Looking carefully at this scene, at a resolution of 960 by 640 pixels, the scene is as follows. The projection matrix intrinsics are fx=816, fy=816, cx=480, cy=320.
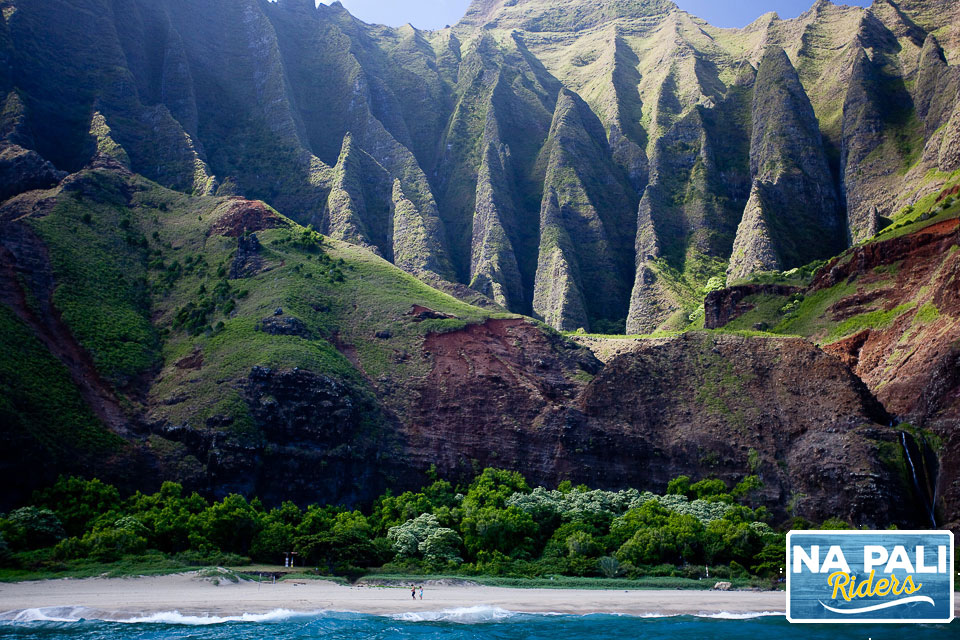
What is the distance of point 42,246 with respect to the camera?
94.5m

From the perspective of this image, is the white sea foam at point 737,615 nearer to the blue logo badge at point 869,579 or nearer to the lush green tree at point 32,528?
the blue logo badge at point 869,579

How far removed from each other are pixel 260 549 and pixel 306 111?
130 meters

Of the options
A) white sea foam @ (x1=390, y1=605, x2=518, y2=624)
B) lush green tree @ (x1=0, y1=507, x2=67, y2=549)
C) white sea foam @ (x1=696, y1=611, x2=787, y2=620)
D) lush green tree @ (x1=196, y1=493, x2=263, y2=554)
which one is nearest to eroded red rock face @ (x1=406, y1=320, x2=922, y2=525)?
white sea foam @ (x1=696, y1=611, x2=787, y2=620)

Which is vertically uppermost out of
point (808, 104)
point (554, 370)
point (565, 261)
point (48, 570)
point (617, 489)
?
point (808, 104)

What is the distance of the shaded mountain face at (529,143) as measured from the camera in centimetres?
13375

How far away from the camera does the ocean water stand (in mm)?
48281

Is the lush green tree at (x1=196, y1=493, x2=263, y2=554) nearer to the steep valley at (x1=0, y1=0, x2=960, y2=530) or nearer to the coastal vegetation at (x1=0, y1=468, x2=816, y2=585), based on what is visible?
the coastal vegetation at (x1=0, y1=468, x2=816, y2=585)

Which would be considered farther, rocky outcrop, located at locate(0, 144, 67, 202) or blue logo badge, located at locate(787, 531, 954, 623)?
rocky outcrop, located at locate(0, 144, 67, 202)

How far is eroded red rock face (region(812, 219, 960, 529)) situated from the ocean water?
79.8ft

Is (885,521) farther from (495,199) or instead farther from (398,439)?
(495,199)

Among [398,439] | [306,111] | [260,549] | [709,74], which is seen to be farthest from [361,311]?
[709,74]

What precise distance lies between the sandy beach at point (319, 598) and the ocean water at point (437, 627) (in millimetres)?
792

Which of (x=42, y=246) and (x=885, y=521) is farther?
(x=42, y=246)

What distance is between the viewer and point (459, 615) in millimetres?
53969
